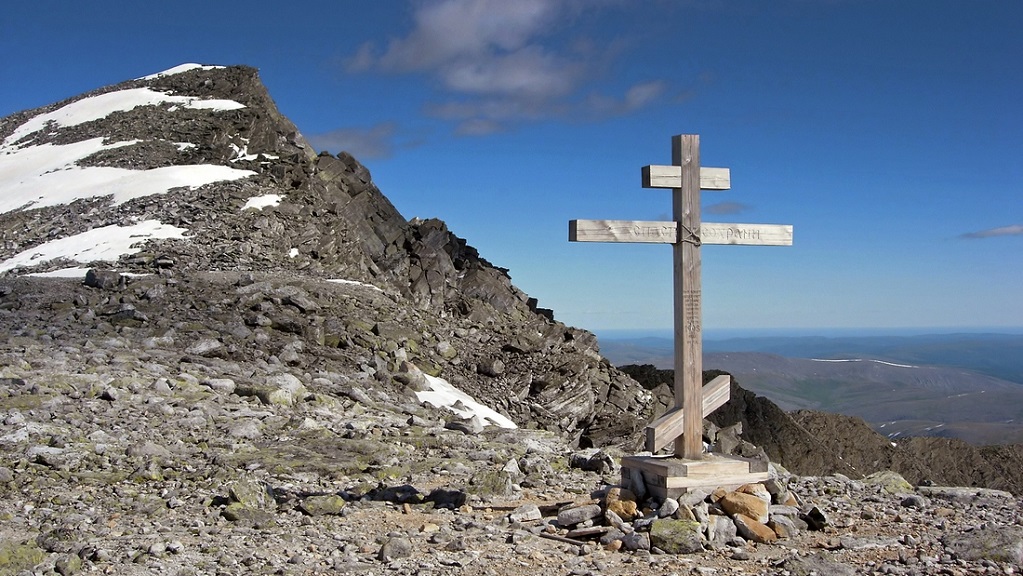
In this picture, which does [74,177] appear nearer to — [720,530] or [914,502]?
[720,530]

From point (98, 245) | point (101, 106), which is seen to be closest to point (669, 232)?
point (98, 245)

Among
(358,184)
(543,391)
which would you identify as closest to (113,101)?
(358,184)

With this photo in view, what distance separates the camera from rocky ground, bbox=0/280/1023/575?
27.2ft

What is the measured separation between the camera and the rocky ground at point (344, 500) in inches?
326

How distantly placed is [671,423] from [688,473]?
615 mm

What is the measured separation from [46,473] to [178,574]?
4.02 metres

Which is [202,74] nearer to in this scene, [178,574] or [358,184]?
[358,184]

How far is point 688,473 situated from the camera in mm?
9773

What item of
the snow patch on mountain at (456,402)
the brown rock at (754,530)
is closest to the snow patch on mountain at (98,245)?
the snow patch on mountain at (456,402)

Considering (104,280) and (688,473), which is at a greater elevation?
(104,280)

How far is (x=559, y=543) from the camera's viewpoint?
8969 mm

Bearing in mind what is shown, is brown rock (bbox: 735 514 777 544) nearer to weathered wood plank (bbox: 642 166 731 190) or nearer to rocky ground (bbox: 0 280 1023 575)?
rocky ground (bbox: 0 280 1023 575)

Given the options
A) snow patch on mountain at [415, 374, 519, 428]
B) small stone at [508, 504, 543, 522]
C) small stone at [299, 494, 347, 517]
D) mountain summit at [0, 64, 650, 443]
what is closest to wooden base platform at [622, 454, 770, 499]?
small stone at [508, 504, 543, 522]

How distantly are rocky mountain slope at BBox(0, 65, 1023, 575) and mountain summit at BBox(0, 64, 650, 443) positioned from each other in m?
0.12
